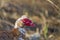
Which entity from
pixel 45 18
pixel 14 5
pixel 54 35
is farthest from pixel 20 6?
pixel 54 35

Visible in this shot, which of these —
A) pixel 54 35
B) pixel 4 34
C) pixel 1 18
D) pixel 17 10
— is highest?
pixel 17 10

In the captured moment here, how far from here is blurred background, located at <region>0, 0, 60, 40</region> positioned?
8.05m

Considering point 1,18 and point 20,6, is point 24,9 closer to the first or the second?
point 20,6

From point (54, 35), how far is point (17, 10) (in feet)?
5.07

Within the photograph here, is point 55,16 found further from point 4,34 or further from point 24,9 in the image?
point 4,34

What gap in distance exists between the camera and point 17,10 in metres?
9.30

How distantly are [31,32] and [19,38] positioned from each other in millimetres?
1119

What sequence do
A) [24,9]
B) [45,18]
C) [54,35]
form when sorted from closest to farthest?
[54,35], [45,18], [24,9]

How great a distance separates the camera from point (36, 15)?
30.0 feet

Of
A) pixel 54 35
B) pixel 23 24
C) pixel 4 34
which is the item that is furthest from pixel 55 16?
pixel 4 34

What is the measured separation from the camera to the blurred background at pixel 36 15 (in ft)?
26.4

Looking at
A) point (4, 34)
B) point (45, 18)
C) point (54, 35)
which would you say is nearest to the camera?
point (4, 34)

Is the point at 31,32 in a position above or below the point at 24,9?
below

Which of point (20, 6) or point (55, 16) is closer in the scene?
point (55, 16)
